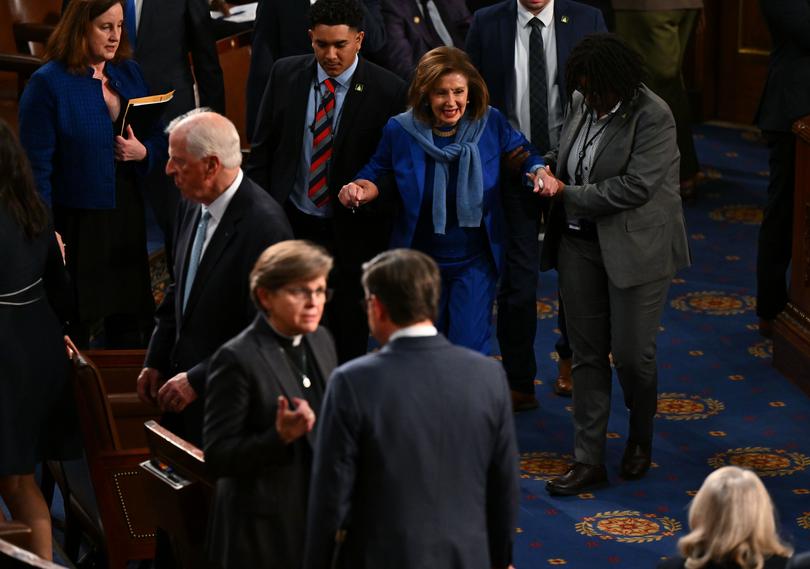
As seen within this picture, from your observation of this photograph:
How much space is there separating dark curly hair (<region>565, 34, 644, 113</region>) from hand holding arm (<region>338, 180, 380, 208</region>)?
0.78 meters

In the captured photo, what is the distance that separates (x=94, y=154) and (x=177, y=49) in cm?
103

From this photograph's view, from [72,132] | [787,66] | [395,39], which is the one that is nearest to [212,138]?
[72,132]

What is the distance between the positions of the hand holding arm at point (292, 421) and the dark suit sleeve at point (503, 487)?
1.38 ft

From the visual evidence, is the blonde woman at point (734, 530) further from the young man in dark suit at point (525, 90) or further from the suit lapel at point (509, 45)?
the suit lapel at point (509, 45)

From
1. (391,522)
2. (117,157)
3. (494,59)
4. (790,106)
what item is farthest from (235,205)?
(790,106)

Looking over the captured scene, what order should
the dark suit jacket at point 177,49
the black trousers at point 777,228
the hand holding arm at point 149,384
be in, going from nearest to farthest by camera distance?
the hand holding arm at point 149,384 < the dark suit jacket at point 177,49 < the black trousers at point 777,228

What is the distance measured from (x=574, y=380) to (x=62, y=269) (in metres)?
Answer: 1.86

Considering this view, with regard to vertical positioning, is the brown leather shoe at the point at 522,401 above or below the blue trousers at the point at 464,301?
below

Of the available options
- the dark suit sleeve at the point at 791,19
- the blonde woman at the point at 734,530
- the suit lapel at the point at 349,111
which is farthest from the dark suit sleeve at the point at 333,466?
the dark suit sleeve at the point at 791,19

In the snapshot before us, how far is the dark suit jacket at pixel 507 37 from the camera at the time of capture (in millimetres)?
5941

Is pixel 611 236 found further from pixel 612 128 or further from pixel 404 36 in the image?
pixel 404 36

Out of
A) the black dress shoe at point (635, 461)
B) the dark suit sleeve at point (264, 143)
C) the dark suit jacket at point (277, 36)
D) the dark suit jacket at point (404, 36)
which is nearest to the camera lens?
the black dress shoe at point (635, 461)

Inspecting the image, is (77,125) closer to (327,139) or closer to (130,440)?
(327,139)

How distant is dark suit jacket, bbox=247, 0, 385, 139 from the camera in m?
6.15
